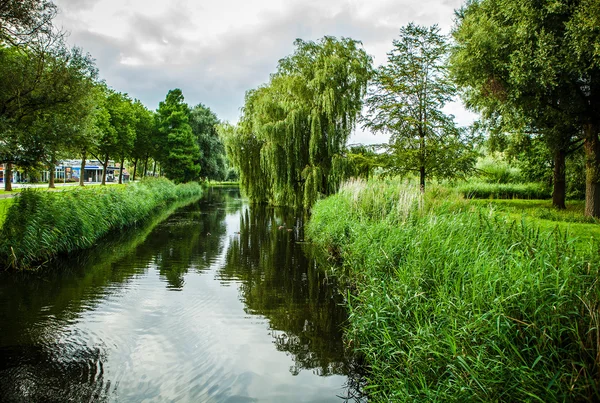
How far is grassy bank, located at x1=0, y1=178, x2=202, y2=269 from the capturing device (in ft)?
27.9

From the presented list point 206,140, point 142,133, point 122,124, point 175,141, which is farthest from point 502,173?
point 142,133

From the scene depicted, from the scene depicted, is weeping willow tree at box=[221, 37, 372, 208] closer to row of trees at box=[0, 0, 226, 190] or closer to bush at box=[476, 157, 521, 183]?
row of trees at box=[0, 0, 226, 190]

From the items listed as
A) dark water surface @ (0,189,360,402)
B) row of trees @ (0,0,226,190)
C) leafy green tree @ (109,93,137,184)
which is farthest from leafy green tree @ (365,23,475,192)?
leafy green tree @ (109,93,137,184)

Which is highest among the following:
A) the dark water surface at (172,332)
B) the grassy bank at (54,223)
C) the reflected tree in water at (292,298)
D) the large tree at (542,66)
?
the large tree at (542,66)

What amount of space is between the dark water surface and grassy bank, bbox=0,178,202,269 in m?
0.61

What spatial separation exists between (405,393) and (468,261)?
77.1 inches

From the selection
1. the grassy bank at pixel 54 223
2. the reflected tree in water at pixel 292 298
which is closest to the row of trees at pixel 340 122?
the reflected tree in water at pixel 292 298

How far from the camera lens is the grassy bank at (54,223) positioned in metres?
8.52

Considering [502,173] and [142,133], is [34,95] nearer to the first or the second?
[502,173]

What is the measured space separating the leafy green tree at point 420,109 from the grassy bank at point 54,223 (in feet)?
35.2

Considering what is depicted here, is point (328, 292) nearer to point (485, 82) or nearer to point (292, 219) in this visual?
point (485, 82)

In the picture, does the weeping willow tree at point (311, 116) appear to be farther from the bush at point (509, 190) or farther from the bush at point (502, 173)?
the bush at point (502, 173)

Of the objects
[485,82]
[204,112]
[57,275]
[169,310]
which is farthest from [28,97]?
[204,112]

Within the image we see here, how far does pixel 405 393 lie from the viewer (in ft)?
10.0
